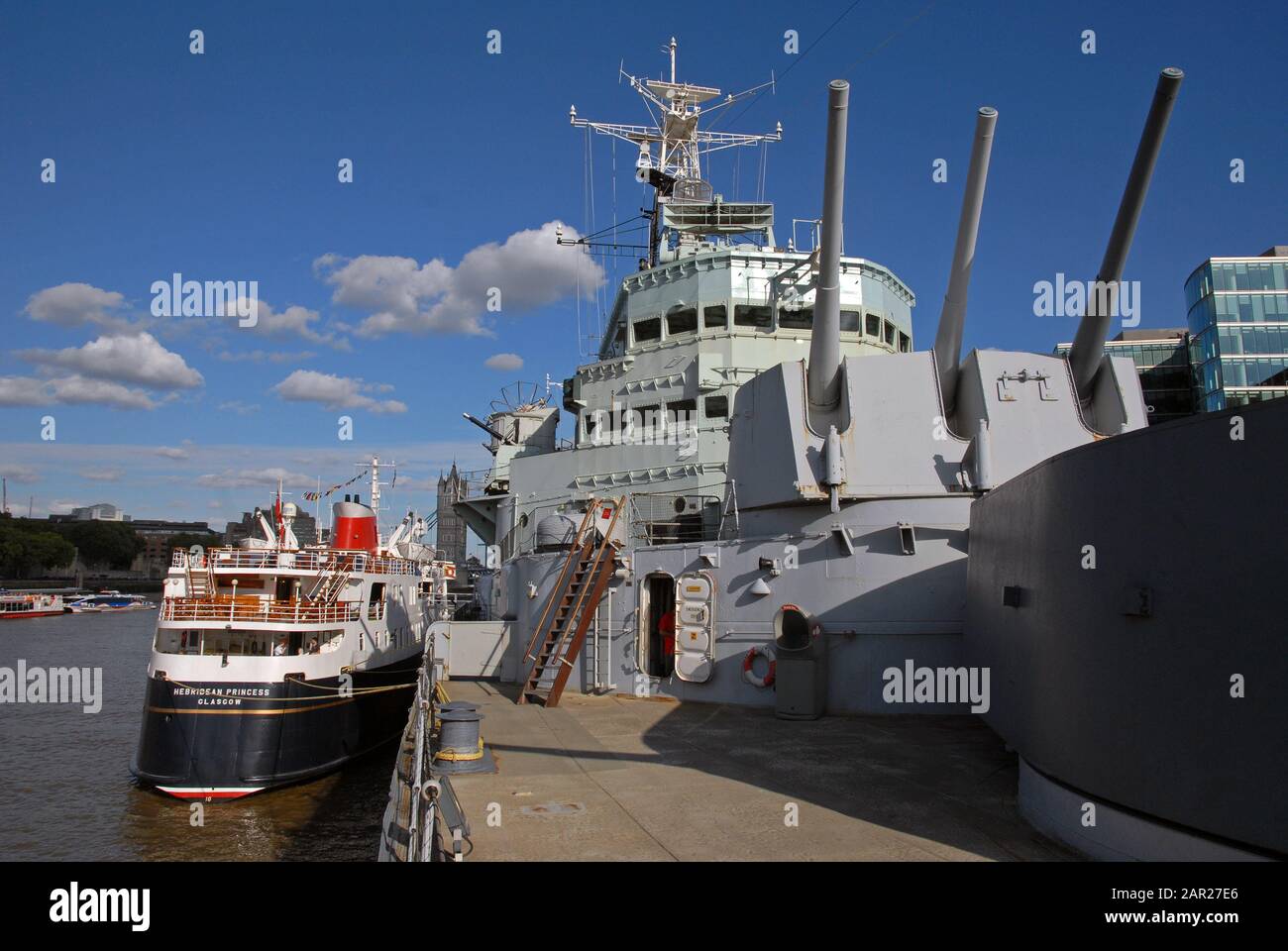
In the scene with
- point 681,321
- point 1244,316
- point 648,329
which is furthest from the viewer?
point 1244,316

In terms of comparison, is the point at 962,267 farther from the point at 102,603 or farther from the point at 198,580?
the point at 102,603

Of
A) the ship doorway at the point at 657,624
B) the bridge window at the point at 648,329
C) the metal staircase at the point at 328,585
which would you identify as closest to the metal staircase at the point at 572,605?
the ship doorway at the point at 657,624

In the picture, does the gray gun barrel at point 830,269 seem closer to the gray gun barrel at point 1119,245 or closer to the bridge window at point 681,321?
the gray gun barrel at point 1119,245

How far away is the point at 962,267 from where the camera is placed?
33.5ft

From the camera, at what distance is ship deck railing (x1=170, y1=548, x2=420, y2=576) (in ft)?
51.5

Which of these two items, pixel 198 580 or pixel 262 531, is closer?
pixel 198 580

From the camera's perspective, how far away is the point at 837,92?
874cm

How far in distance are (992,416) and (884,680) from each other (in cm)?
343

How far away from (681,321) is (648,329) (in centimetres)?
87

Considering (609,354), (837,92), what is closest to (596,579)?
(837,92)

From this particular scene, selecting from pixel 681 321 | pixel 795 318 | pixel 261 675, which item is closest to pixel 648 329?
pixel 681 321

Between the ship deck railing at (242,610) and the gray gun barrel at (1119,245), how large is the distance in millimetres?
12452

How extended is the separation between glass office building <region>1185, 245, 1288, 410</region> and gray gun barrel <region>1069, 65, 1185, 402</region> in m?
28.6

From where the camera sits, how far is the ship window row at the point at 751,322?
63.6 ft
